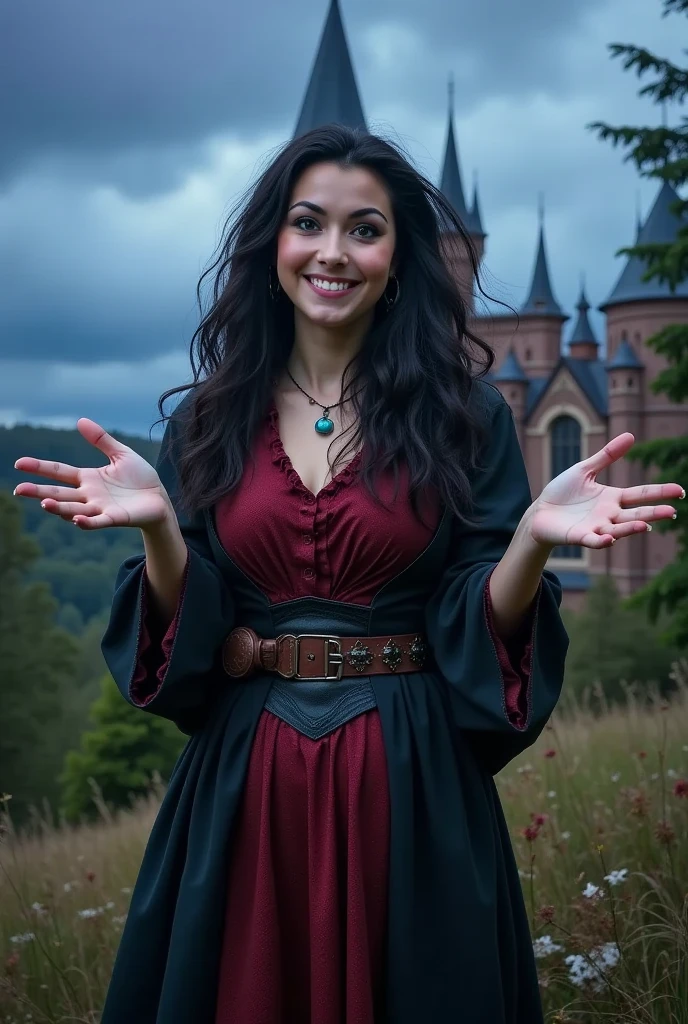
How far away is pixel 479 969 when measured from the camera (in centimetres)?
202

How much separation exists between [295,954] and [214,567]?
2.48 ft

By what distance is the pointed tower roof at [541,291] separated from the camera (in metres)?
51.4

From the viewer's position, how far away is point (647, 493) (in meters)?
1.82

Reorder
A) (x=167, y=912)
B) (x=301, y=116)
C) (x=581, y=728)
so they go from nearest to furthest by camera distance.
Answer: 1. (x=167, y=912)
2. (x=581, y=728)
3. (x=301, y=116)

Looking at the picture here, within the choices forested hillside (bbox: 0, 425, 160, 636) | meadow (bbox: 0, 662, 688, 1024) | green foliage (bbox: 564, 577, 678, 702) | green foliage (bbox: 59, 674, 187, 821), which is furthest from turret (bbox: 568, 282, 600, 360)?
meadow (bbox: 0, 662, 688, 1024)

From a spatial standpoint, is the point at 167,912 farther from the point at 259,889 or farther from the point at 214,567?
the point at 214,567

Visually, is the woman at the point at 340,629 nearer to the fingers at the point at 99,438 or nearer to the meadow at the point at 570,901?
the fingers at the point at 99,438

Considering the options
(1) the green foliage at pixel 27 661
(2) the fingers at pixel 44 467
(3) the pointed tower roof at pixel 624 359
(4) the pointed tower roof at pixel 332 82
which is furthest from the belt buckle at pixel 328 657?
(3) the pointed tower roof at pixel 624 359

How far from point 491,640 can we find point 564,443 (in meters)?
46.8

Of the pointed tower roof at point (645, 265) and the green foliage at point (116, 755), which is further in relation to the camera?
the pointed tower roof at point (645, 265)

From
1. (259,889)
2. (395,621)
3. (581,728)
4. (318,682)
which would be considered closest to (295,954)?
(259,889)

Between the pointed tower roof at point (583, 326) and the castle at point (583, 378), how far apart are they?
8.01 feet

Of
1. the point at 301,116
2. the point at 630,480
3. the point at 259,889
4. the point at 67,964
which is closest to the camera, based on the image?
the point at 259,889

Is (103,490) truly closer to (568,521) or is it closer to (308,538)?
(308,538)
